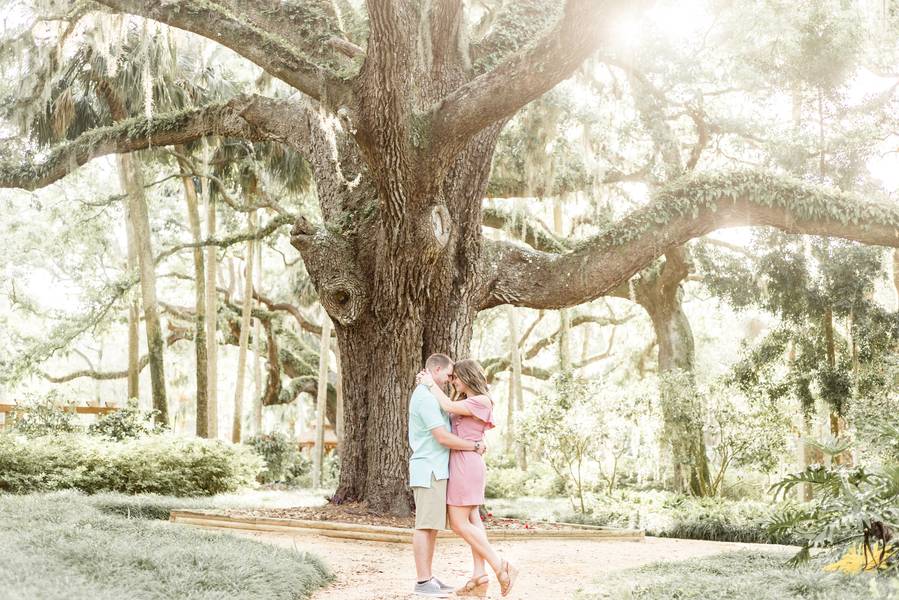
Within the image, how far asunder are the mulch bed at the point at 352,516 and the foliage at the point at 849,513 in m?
3.71

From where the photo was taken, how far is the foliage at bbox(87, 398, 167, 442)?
1281 cm

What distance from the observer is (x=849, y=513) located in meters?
4.11

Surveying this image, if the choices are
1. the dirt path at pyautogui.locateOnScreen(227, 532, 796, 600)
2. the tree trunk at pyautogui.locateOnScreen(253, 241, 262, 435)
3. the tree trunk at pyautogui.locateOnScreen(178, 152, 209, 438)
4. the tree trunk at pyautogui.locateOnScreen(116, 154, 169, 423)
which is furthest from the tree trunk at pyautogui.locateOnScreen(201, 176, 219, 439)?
the dirt path at pyautogui.locateOnScreen(227, 532, 796, 600)

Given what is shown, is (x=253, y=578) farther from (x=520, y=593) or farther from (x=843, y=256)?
(x=843, y=256)

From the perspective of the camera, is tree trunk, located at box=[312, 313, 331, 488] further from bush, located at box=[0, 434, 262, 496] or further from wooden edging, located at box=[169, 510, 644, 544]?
wooden edging, located at box=[169, 510, 644, 544]

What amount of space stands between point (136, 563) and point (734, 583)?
316cm

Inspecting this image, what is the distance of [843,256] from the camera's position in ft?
37.5

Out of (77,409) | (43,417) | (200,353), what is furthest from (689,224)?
(77,409)

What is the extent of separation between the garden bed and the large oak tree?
0.34 metres

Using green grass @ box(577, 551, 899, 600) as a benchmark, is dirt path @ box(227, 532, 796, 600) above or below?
below

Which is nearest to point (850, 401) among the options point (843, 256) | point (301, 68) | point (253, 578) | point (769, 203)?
point (843, 256)

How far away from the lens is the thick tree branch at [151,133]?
945 centimetres

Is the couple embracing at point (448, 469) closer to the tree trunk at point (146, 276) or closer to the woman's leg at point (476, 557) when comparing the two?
the woman's leg at point (476, 557)

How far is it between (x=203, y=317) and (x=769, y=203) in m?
10.2
